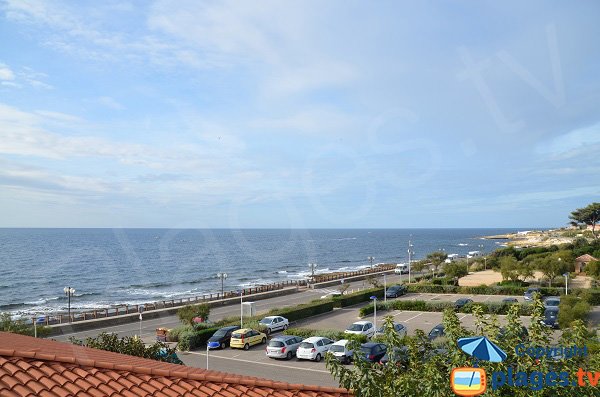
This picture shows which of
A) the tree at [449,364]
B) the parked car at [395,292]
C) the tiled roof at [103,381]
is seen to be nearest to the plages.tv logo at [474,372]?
the tree at [449,364]

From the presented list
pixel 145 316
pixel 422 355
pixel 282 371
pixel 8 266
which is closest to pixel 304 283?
pixel 145 316

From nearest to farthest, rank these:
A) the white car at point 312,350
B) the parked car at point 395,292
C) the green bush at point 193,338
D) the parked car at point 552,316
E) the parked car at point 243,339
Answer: the white car at point 312,350, the parked car at point 243,339, the green bush at point 193,338, the parked car at point 552,316, the parked car at point 395,292

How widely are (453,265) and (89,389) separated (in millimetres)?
49265

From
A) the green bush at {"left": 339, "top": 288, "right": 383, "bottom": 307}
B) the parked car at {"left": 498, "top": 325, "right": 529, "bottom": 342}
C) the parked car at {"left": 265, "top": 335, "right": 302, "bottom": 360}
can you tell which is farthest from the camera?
the green bush at {"left": 339, "top": 288, "right": 383, "bottom": 307}

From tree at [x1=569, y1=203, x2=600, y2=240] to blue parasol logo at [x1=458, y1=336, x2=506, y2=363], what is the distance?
99.3 meters

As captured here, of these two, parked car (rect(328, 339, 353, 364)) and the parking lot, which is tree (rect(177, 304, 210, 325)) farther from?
parked car (rect(328, 339, 353, 364))

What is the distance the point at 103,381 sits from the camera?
5.21m

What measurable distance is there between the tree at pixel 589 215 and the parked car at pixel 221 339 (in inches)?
3388

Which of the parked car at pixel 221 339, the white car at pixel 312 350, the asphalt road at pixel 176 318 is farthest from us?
the asphalt road at pixel 176 318

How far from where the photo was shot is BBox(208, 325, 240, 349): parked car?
25969mm

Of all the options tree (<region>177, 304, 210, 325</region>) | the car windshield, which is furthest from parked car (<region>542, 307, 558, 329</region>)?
tree (<region>177, 304, 210, 325</region>)

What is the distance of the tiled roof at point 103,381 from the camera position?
467 cm

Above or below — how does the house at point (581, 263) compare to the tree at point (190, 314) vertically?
above

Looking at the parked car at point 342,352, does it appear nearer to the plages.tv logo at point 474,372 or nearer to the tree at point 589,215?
the plages.tv logo at point 474,372
